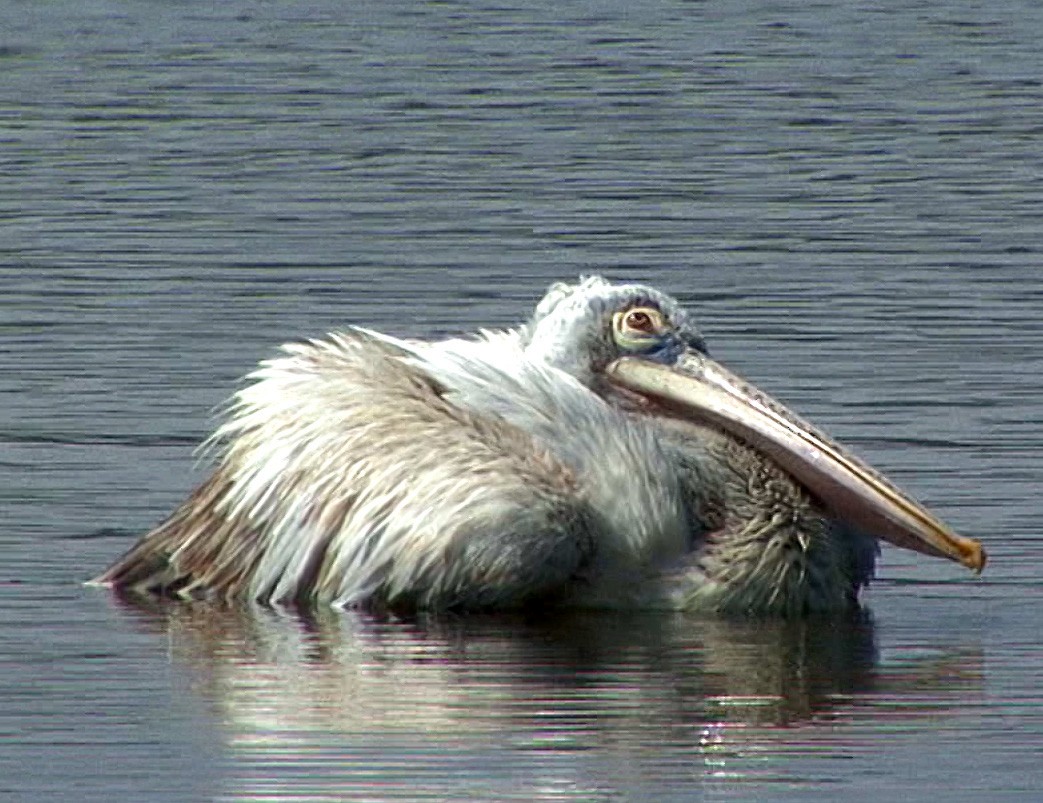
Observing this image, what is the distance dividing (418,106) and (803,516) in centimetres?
1121

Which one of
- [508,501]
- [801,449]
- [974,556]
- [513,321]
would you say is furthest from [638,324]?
[513,321]

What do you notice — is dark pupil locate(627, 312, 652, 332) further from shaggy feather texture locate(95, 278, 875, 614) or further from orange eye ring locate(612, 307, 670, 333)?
shaggy feather texture locate(95, 278, 875, 614)

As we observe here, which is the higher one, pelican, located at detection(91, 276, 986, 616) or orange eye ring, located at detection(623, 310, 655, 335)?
orange eye ring, located at detection(623, 310, 655, 335)

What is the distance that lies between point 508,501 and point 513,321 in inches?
146

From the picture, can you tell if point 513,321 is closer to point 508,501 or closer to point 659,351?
point 659,351

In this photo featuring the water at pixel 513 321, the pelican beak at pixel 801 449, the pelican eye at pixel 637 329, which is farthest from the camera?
the pelican eye at pixel 637 329

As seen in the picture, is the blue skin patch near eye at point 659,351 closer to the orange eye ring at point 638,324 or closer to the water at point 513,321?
the orange eye ring at point 638,324

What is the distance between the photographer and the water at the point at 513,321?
6.43 meters

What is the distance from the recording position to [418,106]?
746 inches

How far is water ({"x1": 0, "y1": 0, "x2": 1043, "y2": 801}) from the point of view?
253 inches

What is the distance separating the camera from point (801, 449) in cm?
796

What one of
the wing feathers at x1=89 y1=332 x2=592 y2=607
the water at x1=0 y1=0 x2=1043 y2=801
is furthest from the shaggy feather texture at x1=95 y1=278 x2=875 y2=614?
the water at x1=0 y1=0 x2=1043 y2=801

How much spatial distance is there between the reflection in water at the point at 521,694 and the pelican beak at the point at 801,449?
240mm

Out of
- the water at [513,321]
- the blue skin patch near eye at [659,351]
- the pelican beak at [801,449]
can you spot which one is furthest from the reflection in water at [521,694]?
the blue skin patch near eye at [659,351]
